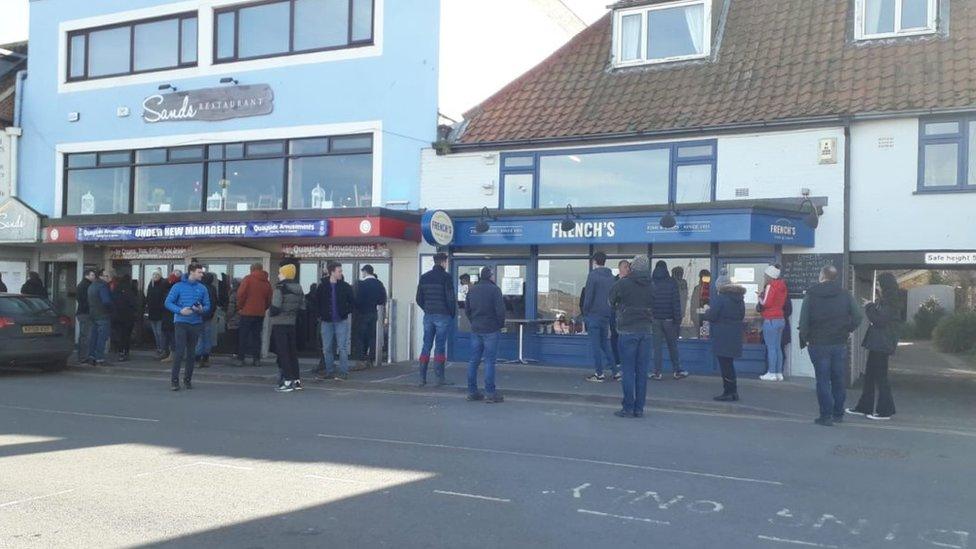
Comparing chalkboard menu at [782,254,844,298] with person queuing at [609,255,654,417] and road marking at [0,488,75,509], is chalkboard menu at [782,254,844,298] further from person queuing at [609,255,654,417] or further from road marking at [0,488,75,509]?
road marking at [0,488,75,509]

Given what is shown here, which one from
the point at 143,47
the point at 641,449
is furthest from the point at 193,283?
the point at 143,47

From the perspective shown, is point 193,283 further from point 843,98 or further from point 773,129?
point 843,98

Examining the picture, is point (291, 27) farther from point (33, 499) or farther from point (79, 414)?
point (33, 499)

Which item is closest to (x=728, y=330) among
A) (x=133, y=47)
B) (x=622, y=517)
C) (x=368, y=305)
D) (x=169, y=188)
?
(x=622, y=517)

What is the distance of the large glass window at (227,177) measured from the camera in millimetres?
17422

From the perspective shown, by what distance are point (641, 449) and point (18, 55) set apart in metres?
20.6

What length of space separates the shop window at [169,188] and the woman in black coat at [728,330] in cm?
1137

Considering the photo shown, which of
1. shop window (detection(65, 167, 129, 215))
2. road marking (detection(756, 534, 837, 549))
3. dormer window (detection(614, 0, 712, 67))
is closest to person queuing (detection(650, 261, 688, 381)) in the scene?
dormer window (detection(614, 0, 712, 67))

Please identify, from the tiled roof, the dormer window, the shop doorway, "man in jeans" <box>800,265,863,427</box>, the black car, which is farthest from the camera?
the shop doorway

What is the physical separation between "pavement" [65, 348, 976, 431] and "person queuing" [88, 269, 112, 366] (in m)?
0.29

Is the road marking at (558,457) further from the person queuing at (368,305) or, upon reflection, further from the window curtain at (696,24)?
the window curtain at (696,24)

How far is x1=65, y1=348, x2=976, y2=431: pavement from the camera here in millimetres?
11320

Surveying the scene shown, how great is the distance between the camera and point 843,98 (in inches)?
548

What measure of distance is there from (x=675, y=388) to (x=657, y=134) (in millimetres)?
4382
